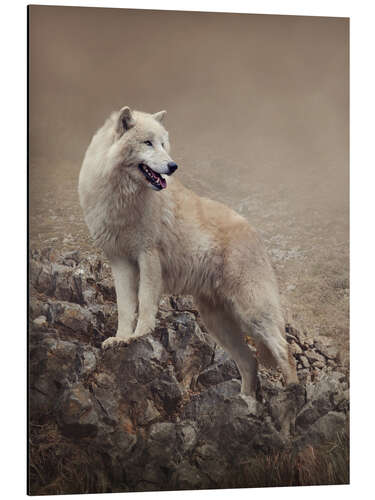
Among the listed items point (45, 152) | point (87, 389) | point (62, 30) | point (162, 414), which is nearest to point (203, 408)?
point (162, 414)

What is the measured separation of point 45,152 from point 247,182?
1.75 meters

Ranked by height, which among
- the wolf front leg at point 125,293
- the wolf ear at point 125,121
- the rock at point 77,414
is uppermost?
the wolf ear at point 125,121

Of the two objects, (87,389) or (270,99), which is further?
(270,99)

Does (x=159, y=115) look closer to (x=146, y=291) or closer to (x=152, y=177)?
(x=152, y=177)

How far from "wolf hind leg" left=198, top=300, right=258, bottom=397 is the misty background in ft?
1.69

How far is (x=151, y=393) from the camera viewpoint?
6.09m

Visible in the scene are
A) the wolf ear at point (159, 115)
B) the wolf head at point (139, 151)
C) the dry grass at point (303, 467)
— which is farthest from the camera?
the dry grass at point (303, 467)

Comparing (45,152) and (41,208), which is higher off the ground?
(45,152)

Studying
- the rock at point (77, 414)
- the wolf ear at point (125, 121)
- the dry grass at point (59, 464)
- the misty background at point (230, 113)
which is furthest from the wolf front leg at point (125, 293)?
the wolf ear at point (125, 121)

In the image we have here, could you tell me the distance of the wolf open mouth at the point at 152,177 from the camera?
19.3ft

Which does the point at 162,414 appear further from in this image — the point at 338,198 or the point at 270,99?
the point at 270,99

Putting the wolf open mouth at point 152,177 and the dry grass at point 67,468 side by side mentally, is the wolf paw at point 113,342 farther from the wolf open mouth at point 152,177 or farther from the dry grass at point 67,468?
the wolf open mouth at point 152,177

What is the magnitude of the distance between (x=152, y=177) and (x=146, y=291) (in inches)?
36.0

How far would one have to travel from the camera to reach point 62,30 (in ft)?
20.2
